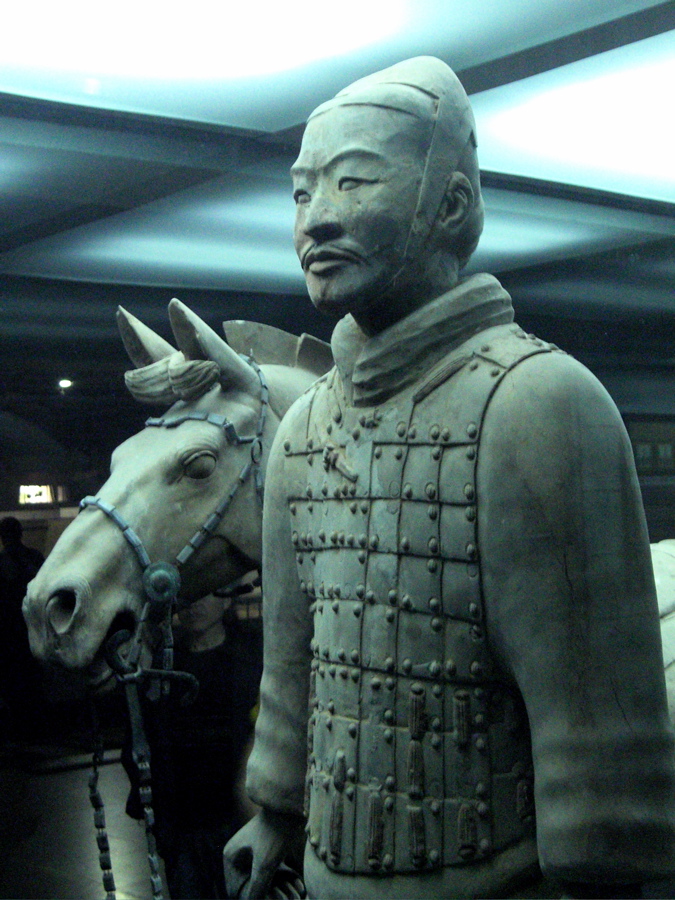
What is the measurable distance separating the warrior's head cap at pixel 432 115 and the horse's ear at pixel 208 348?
1174mm

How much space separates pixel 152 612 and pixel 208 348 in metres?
0.72

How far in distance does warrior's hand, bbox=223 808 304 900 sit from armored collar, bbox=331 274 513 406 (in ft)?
2.74

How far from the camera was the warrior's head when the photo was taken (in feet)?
6.40

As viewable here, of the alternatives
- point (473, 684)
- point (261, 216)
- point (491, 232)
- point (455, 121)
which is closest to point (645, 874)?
point (473, 684)

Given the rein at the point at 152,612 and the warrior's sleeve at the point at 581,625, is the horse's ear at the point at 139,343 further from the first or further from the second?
the warrior's sleeve at the point at 581,625

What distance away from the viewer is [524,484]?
1801mm

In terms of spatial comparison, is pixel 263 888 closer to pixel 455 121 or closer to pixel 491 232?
pixel 455 121

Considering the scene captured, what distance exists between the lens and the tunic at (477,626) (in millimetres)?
1764

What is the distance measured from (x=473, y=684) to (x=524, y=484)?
33 centimetres

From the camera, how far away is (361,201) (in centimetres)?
195

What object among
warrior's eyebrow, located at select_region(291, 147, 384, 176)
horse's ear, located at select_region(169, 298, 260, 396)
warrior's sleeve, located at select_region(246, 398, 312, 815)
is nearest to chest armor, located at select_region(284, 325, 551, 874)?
warrior's sleeve, located at select_region(246, 398, 312, 815)

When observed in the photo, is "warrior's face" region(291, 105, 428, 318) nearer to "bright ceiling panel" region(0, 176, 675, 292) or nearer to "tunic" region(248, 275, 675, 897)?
"tunic" region(248, 275, 675, 897)

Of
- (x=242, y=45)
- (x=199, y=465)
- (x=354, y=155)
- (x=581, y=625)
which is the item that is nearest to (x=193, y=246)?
(x=242, y=45)

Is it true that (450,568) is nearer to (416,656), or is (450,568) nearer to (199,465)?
(416,656)
